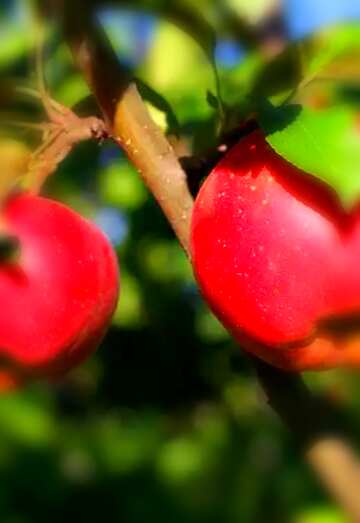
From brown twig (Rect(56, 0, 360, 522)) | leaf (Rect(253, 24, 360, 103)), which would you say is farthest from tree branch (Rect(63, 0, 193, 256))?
leaf (Rect(253, 24, 360, 103))

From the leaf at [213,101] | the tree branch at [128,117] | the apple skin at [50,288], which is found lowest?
the apple skin at [50,288]

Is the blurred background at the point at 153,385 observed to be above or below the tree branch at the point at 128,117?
below

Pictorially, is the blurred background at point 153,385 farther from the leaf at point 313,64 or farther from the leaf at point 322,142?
the leaf at point 322,142

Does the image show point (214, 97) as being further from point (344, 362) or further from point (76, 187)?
point (76, 187)

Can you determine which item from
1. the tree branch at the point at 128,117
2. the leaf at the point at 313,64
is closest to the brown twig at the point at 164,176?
the tree branch at the point at 128,117

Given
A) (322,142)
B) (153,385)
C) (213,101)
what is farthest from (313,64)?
(153,385)

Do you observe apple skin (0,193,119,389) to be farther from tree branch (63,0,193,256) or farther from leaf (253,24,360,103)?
leaf (253,24,360,103)

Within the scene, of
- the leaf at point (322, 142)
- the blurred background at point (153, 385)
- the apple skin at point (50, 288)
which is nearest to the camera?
the leaf at point (322, 142)
